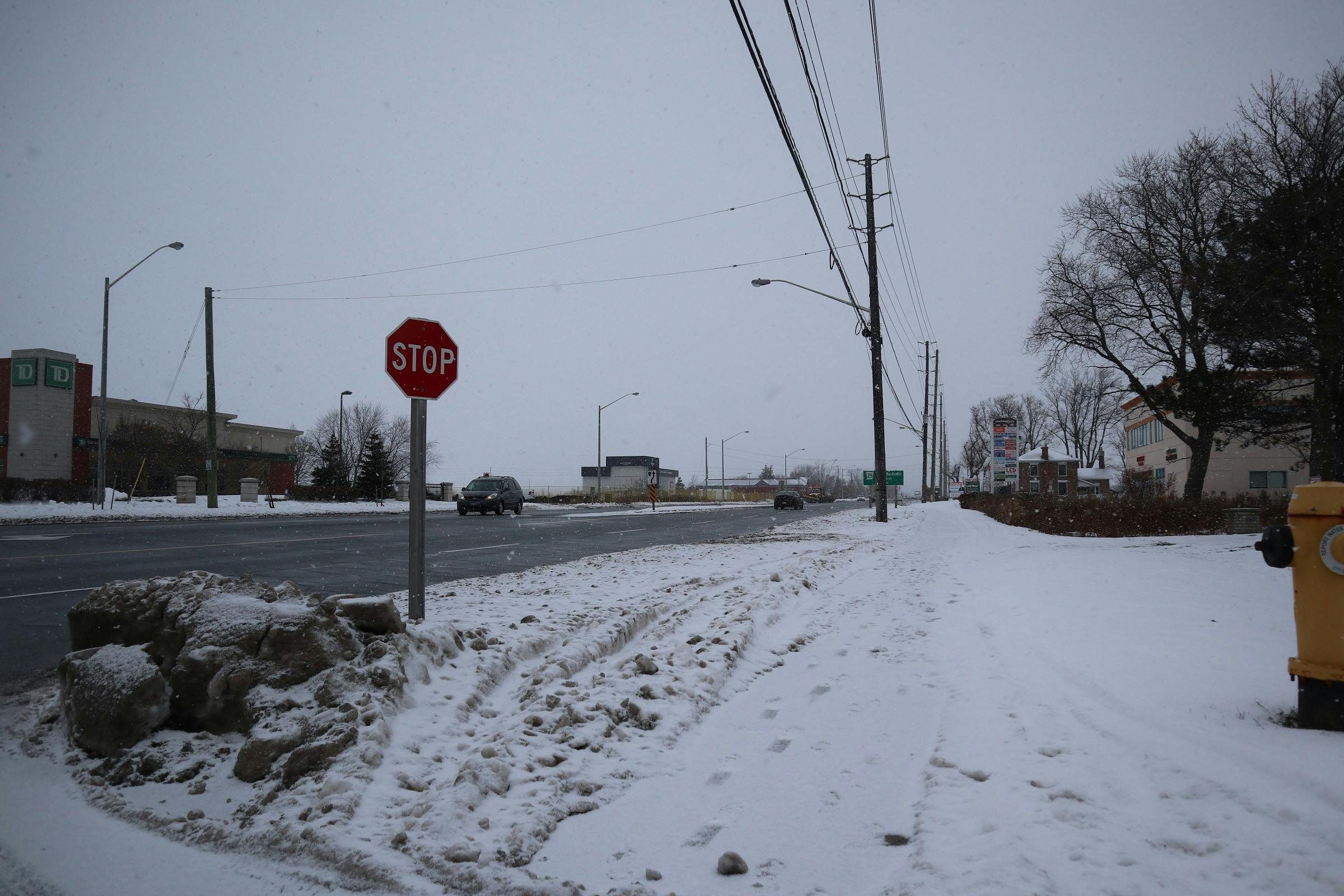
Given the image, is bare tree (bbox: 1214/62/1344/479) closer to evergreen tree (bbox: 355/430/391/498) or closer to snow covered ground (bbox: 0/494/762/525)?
snow covered ground (bbox: 0/494/762/525)

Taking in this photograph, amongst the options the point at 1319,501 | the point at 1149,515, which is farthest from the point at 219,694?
the point at 1149,515

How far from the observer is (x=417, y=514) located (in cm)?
582

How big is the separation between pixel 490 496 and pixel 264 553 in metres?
20.0

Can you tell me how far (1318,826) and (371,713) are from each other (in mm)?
4116

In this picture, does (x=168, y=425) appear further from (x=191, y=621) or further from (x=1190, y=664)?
(x=1190, y=664)

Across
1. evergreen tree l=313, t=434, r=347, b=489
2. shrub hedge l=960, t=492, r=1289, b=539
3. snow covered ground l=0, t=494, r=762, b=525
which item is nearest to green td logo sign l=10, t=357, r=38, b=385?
snow covered ground l=0, t=494, r=762, b=525

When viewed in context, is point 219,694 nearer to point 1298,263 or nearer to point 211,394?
point 1298,263

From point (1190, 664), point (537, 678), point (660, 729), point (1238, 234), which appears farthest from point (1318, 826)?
point (1238, 234)

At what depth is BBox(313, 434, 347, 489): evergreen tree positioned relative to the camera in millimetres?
47656

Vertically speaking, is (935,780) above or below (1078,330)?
below

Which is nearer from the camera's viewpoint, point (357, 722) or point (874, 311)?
point (357, 722)

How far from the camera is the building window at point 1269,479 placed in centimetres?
4588

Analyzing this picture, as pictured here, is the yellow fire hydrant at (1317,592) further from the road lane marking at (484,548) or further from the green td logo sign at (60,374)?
the green td logo sign at (60,374)

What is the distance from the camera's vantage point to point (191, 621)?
4363mm
